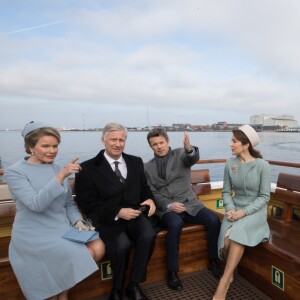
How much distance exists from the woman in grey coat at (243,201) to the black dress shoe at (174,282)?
35 cm

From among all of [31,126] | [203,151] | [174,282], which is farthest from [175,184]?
[203,151]

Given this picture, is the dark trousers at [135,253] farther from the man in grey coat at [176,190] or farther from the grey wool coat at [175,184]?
the grey wool coat at [175,184]

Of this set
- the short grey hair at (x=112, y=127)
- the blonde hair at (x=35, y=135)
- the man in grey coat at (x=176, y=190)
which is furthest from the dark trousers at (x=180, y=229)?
the blonde hair at (x=35, y=135)

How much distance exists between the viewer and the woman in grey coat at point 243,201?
7.44 ft

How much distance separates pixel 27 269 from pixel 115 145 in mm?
1128

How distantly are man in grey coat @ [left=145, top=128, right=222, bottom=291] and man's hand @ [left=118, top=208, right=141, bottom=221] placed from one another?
360mm

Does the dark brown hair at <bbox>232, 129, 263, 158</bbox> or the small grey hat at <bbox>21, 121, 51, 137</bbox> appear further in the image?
the dark brown hair at <bbox>232, 129, 263, 158</bbox>

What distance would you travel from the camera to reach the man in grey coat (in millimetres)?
2621

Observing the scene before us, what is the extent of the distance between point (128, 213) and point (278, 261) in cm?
125

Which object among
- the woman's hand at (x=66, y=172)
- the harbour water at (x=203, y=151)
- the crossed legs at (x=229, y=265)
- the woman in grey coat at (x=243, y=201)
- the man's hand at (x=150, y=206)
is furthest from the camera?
the harbour water at (x=203, y=151)

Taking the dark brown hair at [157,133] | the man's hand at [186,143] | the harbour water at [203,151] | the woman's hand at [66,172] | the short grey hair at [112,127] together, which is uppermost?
the short grey hair at [112,127]

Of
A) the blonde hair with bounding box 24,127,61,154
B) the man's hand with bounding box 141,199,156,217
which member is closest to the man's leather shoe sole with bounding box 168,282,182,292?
the man's hand with bounding box 141,199,156,217

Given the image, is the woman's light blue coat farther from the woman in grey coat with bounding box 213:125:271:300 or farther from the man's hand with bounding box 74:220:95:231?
the woman in grey coat with bounding box 213:125:271:300

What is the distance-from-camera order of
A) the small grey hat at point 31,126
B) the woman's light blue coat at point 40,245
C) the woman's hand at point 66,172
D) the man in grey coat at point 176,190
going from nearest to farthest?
the woman's light blue coat at point 40,245
the woman's hand at point 66,172
the small grey hat at point 31,126
the man in grey coat at point 176,190
